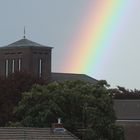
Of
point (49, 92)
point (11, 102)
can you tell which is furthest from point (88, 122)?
point (11, 102)

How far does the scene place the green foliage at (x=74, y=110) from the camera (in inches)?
2334

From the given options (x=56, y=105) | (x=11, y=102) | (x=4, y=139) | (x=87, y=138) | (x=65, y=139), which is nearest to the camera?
(x=4, y=139)

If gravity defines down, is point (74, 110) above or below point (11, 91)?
below

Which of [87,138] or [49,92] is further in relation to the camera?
[49,92]

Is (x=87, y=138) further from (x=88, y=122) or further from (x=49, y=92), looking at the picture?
(x=49, y=92)

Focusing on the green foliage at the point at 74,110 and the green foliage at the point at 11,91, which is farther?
the green foliage at the point at 11,91

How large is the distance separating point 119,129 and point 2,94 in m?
34.0

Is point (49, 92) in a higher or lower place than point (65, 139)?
higher

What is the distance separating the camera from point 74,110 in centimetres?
6156

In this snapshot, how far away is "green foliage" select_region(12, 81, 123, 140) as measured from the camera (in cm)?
5928

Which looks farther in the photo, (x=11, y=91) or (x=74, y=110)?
(x=11, y=91)

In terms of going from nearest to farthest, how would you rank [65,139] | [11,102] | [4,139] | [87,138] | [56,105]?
[4,139] < [65,139] < [87,138] < [56,105] < [11,102]

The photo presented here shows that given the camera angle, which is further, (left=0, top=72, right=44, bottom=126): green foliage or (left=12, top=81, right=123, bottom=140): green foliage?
(left=0, top=72, right=44, bottom=126): green foliage

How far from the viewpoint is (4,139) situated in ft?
134
